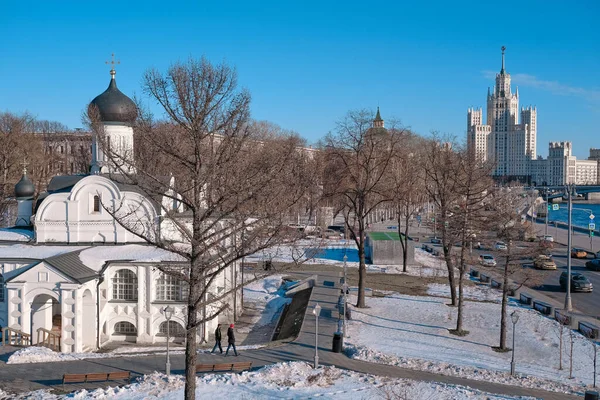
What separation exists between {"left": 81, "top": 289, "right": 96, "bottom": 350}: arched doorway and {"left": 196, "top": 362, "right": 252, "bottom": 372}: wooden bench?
794 centimetres

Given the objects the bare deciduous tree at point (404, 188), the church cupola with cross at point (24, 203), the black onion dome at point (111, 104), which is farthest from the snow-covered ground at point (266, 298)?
the church cupola with cross at point (24, 203)

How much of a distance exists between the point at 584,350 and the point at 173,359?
15.2 meters

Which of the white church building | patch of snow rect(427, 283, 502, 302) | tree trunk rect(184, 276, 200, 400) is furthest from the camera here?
patch of snow rect(427, 283, 502, 302)

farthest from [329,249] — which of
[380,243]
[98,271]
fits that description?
[98,271]

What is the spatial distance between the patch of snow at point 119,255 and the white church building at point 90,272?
1.6 inches

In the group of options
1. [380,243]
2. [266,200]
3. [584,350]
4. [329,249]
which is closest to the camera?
[266,200]

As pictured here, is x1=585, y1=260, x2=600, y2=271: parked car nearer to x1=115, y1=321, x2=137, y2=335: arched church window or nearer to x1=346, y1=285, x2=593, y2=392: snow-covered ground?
x1=346, y1=285, x2=593, y2=392: snow-covered ground

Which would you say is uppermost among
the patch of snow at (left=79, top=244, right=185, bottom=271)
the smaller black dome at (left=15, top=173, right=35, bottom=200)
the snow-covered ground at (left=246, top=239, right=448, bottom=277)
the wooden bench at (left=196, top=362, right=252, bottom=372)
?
the smaller black dome at (left=15, top=173, right=35, bottom=200)

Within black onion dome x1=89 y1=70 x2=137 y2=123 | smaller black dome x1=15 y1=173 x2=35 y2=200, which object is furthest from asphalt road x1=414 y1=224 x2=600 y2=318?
smaller black dome x1=15 y1=173 x2=35 y2=200

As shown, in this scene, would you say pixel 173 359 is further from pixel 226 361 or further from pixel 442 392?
pixel 442 392

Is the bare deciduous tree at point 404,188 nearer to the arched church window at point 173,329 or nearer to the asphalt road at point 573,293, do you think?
the asphalt road at point 573,293

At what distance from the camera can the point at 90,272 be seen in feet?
76.5

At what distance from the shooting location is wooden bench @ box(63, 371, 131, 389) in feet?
51.8

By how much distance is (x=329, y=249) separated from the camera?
51.8 m
